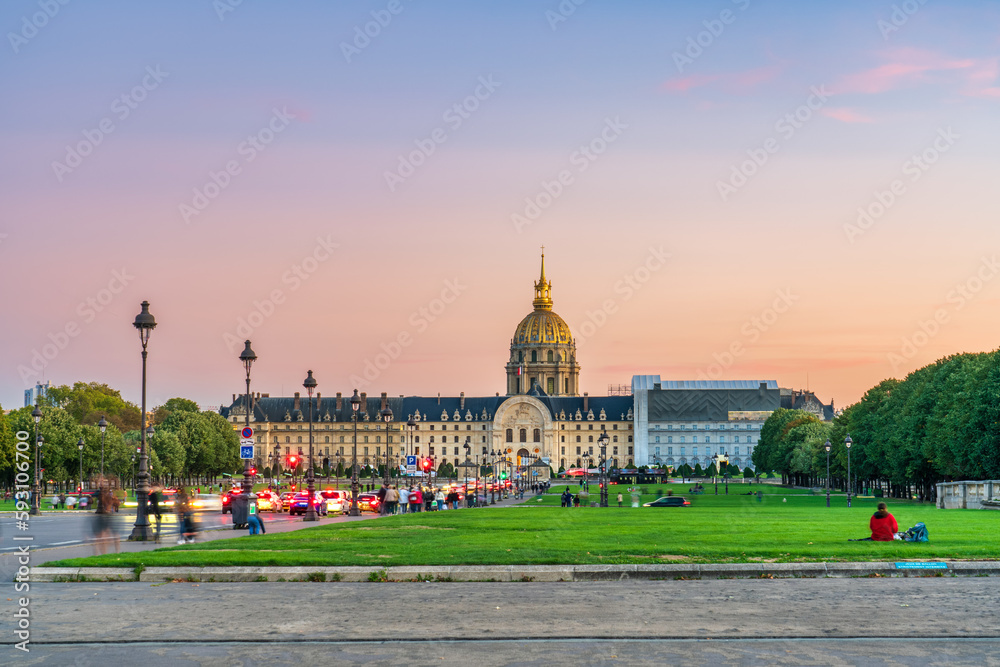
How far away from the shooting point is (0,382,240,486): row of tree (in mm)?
104688

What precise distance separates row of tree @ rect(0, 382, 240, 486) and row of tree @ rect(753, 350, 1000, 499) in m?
56.7

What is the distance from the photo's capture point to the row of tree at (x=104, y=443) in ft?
343

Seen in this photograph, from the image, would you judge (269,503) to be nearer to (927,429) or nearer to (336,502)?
(336,502)

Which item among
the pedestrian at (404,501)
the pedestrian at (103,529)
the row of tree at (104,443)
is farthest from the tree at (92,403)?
the pedestrian at (103,529)

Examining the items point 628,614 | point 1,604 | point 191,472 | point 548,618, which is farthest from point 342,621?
point 191,472

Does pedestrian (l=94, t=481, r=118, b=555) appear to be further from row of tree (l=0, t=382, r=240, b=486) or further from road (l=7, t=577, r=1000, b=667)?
row of tree (l=0, t=382, r=240, b=486)

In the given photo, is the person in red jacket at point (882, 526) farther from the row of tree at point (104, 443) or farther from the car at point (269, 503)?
the row of tree at point (104, 443)

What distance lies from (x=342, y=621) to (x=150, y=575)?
6.92 meters

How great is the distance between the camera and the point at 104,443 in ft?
351

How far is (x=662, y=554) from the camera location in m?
24.1

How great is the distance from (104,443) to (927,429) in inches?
2807

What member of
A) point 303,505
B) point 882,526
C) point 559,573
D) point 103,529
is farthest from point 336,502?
point 559,573

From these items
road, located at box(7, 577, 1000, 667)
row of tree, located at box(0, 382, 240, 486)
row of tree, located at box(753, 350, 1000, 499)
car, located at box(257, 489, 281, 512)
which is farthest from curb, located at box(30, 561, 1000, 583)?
row of tree, located at box(0, 382, 240, 486)

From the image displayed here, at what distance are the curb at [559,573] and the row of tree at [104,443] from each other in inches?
2308
